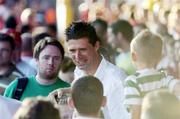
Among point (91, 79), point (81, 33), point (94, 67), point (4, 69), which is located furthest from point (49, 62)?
point (4, 69)

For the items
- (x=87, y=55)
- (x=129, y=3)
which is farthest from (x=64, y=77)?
(x=129, y=3)

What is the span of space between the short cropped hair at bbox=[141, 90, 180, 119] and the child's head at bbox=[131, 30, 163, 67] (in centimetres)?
140

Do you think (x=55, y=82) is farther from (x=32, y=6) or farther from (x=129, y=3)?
(x=32, y=6)

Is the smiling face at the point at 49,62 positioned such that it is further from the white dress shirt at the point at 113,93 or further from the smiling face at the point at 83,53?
the white dress shirt at the point at 113,93

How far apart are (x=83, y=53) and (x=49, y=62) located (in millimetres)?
680

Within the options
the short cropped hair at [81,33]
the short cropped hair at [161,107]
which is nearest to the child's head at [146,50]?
the short cropped hair at [81,33]

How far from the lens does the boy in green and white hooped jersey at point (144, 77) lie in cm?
627

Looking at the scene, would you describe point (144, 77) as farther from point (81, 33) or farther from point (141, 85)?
point (81, 33)

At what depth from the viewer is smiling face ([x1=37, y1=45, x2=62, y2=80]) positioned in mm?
7441

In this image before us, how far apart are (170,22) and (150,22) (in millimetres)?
2303

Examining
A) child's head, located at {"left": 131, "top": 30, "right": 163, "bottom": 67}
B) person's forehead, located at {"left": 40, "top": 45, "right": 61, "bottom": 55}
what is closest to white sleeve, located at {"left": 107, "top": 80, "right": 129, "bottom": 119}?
child's head, located at {"left": 131, "top": 30, "right": 163, "bottom": 67}

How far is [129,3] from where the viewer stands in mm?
19266

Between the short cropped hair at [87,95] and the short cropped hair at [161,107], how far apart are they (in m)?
0.69

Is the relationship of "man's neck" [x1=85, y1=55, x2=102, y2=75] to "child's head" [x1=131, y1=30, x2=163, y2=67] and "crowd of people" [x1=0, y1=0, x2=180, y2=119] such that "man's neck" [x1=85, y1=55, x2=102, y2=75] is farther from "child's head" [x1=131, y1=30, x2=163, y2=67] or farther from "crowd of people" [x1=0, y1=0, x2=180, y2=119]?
"child's head" [x1=131, y1=30, x2=163, y2=67]
